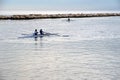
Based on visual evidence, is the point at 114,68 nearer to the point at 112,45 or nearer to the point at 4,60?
the point at 4,60

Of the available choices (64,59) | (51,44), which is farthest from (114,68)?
(51,44)

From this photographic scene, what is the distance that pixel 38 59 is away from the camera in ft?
93.2

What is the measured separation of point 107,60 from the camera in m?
27.5

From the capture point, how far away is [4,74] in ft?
74.9

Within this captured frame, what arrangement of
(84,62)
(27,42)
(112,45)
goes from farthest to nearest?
(27,42)
(112,45)
(84,62)

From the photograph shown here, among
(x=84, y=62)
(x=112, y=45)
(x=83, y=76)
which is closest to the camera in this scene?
(x=83, y=76)

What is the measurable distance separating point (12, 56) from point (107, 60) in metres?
6.80

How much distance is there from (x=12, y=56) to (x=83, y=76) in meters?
9.20

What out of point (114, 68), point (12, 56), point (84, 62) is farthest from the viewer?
point (12, 56)

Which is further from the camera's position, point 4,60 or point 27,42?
point 27,42

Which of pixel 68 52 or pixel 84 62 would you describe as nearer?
pixel 84 62

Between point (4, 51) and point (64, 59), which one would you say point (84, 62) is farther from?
point (4, 51)

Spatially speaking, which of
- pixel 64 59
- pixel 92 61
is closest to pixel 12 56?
pixel 64 59

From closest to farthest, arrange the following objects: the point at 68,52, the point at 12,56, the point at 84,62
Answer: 1. the point at 84,62
2. the point at 12,56
3. the point at 68,52
